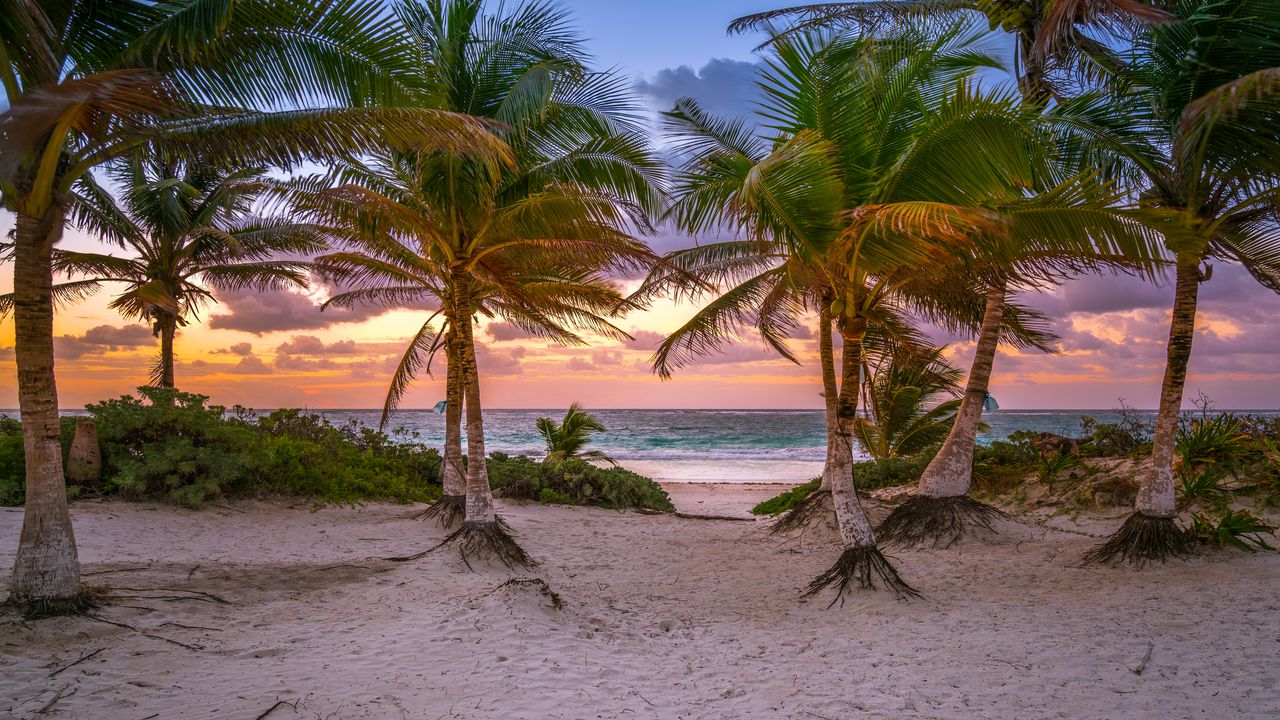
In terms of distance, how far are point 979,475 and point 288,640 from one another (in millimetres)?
10917

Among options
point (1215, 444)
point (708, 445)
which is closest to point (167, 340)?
point (1215, 444)

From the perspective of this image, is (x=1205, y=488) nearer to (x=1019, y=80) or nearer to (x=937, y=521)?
(x=937, y=521)

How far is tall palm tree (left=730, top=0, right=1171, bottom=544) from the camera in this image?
26.4 feet

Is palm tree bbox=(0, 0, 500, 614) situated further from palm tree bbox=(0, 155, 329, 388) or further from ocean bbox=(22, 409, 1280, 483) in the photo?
ocean bbox=(22, 409, 1280, 483)

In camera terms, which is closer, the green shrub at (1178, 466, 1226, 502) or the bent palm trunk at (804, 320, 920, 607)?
the bent palm trunk at (804, 320, 920, 607)

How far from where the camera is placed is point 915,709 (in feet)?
14.5

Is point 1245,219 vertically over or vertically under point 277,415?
over

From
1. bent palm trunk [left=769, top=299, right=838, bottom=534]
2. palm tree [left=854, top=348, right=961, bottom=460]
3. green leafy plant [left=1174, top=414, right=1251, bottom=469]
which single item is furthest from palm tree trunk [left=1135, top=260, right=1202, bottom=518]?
palm tree [left=854, top=348, right=961, bottom=460]

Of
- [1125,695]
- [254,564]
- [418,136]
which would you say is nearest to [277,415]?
[254,564]

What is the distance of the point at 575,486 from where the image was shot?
13312mm

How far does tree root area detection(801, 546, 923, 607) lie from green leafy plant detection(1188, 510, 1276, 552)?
3.24m

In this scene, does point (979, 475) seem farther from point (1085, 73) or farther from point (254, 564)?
point (254, 564)

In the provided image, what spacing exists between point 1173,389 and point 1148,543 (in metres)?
1.62

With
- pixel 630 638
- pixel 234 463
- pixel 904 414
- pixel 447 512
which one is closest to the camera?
pixel 630 638
